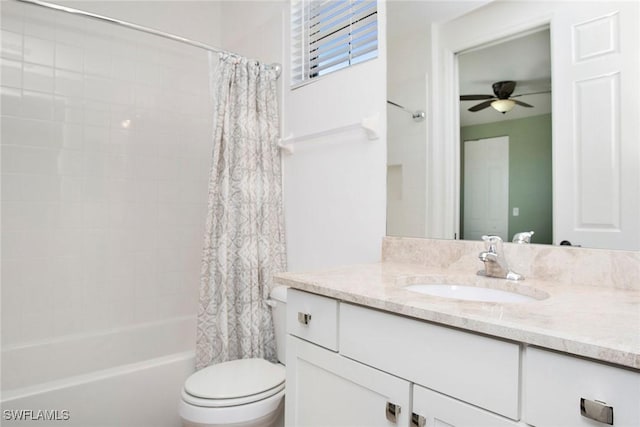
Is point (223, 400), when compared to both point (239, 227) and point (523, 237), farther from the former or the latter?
point (523, 237)

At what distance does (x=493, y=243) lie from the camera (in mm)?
1209

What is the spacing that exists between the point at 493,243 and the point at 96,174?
2133 mm

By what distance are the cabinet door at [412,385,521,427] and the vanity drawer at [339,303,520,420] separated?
0.01 m

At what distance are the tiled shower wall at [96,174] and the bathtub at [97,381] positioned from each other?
0.26 ft

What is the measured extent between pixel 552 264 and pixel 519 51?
2.24ft

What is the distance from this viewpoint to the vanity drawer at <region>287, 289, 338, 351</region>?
1.05 m

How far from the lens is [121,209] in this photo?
2.29 metres

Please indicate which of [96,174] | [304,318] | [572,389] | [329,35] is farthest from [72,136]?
[572,389]

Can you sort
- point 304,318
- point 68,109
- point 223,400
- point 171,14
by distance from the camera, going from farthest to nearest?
point 171,14 < point 68,109 < point 223,400 < point 304,318

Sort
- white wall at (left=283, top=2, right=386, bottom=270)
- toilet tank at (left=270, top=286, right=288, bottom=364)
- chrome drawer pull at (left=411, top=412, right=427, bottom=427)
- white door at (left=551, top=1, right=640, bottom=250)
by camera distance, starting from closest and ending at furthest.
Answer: chrome drawer pull at (left=411, top=412, right=427, bottom=427), white door at (left=551, top=1, right=640, bottom=250), white wall at (left=283, top=2, right=386, bottom=270), toilet tank at (left=270, top=286, right=288, bottom=364)

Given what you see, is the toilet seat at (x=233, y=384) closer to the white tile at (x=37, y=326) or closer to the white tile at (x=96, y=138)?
the white tile at (x=37, y=326)

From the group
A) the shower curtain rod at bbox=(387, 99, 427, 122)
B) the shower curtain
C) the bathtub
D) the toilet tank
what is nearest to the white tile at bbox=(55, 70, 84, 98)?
the shower curtain

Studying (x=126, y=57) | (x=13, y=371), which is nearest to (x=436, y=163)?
(x=126, y=57)

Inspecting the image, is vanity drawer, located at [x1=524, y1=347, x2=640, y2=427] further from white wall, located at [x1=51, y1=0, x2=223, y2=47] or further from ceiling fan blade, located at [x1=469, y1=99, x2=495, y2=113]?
white wall, located at [x1=51, y1=0, x2=223, y2=47]
